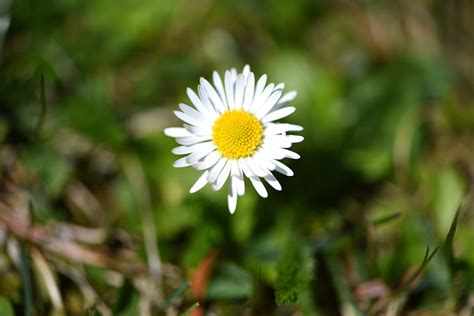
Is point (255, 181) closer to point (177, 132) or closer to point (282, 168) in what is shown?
point (282, 168)

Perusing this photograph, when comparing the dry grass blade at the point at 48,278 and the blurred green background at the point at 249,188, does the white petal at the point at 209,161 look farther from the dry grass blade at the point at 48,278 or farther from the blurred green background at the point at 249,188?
the dry grass blade at the point at 48,278

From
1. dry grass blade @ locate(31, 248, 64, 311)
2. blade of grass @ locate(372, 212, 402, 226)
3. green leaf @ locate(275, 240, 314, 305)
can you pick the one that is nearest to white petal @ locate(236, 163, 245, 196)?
green leaf @ locate(275, 240, 314, 305)

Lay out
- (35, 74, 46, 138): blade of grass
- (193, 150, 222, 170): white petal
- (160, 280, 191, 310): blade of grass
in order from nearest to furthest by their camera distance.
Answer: (193, 150, 222, 170): white petal < (160, 280, 191, 310): blade of grass < (35, 74, 46, 138): blade of grass

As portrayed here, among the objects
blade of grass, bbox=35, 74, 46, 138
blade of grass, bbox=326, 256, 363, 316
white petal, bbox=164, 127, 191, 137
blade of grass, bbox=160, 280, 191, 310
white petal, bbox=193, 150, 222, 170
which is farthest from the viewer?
blade of grass, bbox=326, 256, 363, 316

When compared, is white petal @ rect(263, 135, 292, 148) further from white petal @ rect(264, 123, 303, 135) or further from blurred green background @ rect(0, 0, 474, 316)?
blurred green background @ rect(0, 0, 474, 316)

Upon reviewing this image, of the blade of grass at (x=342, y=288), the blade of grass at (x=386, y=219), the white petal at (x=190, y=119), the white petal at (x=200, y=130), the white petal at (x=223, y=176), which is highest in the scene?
the white petal at (x=190, y=119)

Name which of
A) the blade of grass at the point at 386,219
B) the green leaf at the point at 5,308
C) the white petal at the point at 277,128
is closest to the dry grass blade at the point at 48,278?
the green leaf at the point at 5,308
